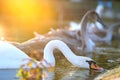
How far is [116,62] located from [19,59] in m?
2.76

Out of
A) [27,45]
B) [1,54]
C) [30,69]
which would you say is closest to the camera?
[30,69]

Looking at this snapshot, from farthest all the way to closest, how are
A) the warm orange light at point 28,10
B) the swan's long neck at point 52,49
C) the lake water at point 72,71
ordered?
the warm orange light at point 28,10 < the swan's long neck at point 52,49 < the lake water at point 72,71

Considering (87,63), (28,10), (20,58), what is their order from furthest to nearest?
(28,10), (87,63), (20,58)

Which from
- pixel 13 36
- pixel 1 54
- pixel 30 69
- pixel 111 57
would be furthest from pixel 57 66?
pixel 13 36

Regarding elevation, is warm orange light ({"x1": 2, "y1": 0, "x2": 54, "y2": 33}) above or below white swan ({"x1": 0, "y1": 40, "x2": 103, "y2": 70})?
above

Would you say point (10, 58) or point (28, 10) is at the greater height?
point (28, 10)

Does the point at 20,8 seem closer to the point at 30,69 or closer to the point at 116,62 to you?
the point at 116,62

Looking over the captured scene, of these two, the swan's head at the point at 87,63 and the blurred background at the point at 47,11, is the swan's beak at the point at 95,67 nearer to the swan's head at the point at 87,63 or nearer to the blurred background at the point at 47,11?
the swan's head at the point at 87,63

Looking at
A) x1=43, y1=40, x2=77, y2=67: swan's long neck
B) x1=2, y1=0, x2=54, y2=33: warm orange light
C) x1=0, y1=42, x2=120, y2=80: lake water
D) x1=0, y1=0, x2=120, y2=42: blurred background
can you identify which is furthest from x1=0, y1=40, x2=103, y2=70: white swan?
x1=2, y1=0, x2=54, y2=33: warm orange light

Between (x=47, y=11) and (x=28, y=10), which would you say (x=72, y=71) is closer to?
(x=47, y=11)

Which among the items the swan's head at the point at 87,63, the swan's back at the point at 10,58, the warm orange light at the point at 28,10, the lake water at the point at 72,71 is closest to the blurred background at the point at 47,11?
the warm orange light at the point at 28,10

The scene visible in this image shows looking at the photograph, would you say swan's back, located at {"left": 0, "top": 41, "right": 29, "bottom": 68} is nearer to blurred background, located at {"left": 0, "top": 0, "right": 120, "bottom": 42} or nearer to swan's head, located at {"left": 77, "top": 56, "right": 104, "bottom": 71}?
swan's head, located at {"left": 77, "top": 56, "right": 104, "bottom": 71}

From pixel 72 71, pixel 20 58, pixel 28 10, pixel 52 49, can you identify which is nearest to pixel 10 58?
pixel 20 58

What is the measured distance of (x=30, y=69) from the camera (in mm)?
8258
